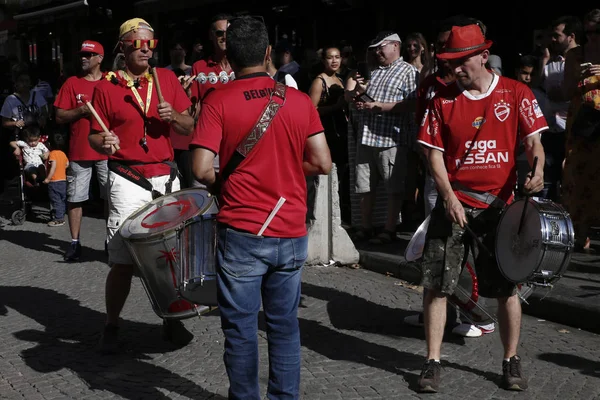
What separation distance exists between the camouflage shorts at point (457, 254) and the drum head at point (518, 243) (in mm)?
139

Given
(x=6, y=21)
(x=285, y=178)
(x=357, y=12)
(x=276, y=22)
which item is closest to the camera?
(x=285, y=178)

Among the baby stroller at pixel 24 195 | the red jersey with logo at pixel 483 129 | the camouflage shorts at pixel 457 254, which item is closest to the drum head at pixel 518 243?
the camouflage shorts at pixel 457 254

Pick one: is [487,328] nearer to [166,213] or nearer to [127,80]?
[166,213]

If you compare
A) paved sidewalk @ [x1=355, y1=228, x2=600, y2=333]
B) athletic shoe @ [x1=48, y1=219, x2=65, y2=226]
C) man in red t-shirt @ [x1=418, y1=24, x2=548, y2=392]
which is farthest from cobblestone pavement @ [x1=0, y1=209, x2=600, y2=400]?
athletic shoe @ [x1=48, y1=219, x2=65, y2=226]

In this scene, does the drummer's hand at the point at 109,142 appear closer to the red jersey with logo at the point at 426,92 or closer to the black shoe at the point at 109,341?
the black shoe at the point at 109,341

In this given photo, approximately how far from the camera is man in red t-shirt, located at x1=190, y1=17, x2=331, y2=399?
169 inches

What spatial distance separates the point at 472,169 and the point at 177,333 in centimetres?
215

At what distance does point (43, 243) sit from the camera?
35.9 feet

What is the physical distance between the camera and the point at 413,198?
10.5m

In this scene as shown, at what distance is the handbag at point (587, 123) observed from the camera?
8039 millimetres

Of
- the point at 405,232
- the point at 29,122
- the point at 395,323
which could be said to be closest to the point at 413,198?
the point at 405,232

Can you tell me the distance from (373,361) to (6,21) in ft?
88.2

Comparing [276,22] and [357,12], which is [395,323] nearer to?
[357,12]

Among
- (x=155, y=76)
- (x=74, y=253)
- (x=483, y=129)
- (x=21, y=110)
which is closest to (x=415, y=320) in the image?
(x=483, y=129)
